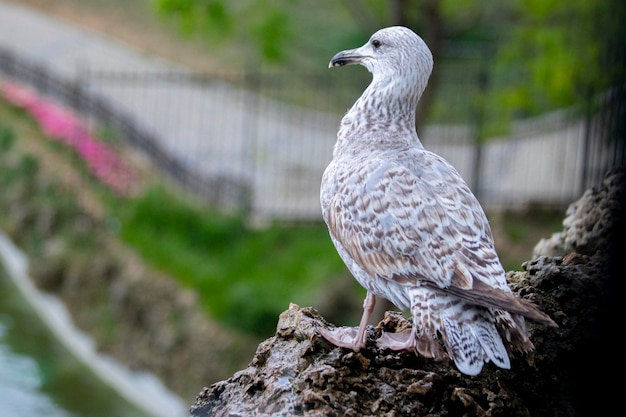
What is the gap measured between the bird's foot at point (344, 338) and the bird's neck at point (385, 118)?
668 millimetres

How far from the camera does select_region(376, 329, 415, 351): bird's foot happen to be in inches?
127

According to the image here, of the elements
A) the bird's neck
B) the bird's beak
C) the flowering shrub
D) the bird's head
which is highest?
the flowering shrub

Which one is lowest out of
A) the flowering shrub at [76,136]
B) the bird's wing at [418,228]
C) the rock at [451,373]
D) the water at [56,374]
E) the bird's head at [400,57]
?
the rock at [451,373]

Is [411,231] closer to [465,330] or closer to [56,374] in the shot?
[465,330]

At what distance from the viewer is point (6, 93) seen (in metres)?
12.5

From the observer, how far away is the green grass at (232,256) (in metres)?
8.40

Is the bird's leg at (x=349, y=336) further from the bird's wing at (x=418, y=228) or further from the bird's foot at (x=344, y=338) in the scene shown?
the bird's wing at (x=418, y=228)

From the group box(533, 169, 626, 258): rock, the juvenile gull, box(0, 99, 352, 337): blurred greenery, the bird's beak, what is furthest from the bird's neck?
box(0, 99, 352, 337): blurred greenery

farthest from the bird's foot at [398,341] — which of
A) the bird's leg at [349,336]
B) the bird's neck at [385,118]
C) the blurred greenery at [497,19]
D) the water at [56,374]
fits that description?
the water at [56,374]

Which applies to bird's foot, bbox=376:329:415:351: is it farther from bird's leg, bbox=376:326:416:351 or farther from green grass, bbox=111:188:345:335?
green grass, bbox=111:188:345:335

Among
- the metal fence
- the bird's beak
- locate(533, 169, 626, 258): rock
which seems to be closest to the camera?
the bird's beak

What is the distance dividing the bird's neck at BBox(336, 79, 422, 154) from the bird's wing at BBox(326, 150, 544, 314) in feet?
0.44

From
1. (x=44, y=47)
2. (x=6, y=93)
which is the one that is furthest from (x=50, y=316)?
(x=44, y=47)

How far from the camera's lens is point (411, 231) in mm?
3104
